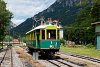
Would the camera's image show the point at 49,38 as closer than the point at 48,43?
No

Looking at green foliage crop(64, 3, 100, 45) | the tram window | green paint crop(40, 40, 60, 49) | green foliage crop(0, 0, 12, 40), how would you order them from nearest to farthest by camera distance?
green paint crop(40, 40, 60, 49)
the tram window
green foliage crop(0, 0, 12, 40)
green foliage crop(64, 3, 100, 45)

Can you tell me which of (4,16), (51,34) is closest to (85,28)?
(4,16)

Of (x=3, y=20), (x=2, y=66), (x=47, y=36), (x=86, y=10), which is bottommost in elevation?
(x=2, y=66)

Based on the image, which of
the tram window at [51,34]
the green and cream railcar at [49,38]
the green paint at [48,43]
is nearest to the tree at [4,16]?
the green and cream railcar at [49,38]

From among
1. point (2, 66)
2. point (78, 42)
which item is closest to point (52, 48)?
point (2, 66)

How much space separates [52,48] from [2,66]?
703cm

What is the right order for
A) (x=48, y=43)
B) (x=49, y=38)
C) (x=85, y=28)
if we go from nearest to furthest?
(x=48, y=43) < (x=49, y=38) < (x=85, y=28)

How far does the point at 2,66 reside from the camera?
23.0m

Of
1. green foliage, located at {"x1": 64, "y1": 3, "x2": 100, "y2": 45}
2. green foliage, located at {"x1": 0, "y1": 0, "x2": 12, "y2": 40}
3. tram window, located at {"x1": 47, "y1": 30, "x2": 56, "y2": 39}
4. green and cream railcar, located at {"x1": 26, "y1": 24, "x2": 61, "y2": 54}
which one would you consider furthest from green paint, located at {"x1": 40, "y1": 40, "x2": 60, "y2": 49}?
green foliage, located at {"x1": 64, "y1": 3, "x2": 100, "y2": 45}

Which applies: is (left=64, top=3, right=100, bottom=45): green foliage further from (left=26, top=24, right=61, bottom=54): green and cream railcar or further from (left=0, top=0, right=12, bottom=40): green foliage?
(left=26, top=24, right=61, bottom=54): green and cream railcar

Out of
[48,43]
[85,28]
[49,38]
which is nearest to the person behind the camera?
[48,43]

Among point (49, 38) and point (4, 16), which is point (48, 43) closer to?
point (49, 38)

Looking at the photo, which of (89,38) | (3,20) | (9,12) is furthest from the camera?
(89,38)

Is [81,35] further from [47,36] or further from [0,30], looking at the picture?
[47,36]
